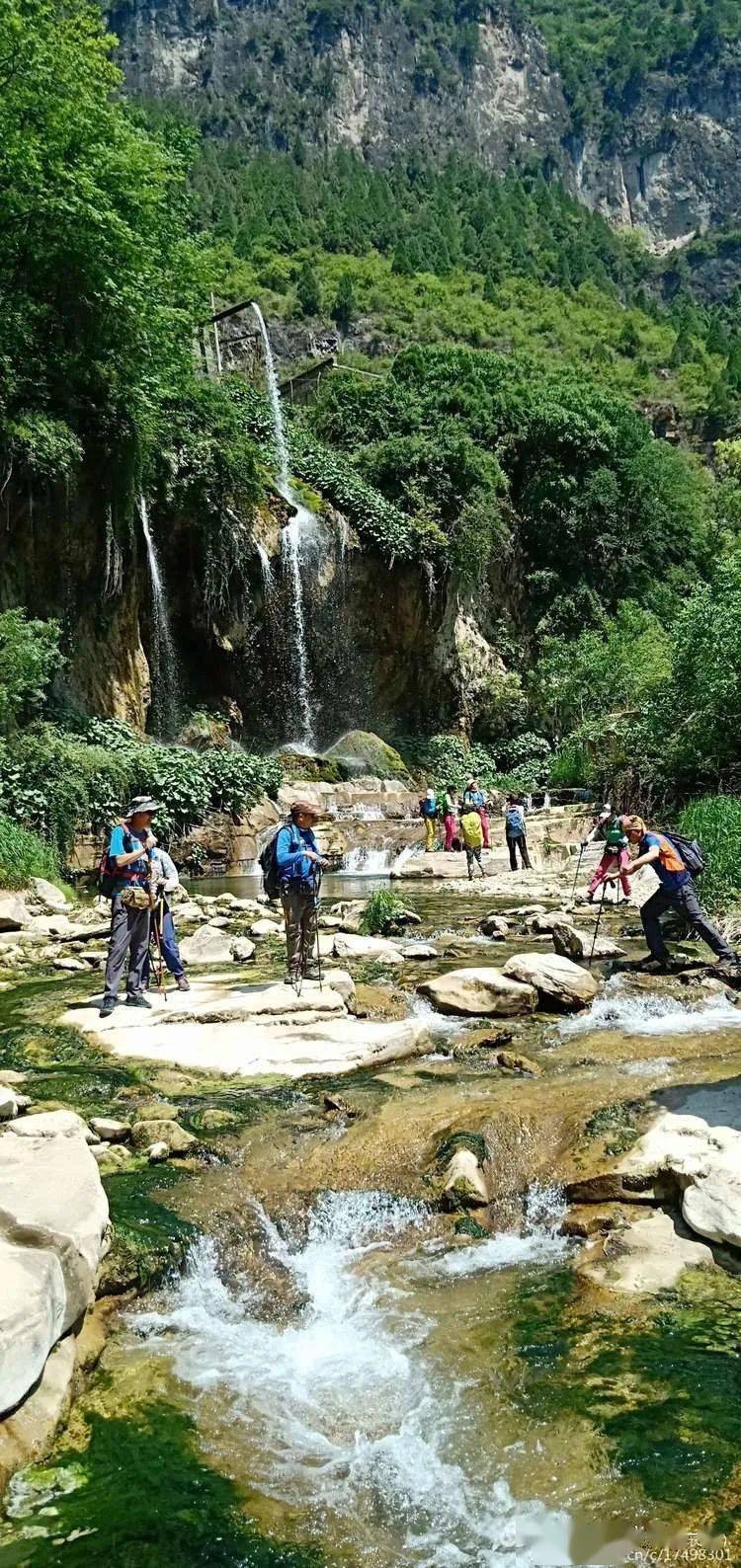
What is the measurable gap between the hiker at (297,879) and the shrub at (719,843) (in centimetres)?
543

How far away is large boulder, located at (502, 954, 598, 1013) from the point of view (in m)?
8.55

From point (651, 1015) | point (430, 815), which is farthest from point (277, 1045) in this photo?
point (430, 815)

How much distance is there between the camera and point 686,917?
950 cm

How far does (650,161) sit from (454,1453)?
131 metres

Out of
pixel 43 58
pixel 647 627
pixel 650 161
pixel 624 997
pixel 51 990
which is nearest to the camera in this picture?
pixel 624 997

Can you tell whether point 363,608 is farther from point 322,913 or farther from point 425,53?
point 425,53

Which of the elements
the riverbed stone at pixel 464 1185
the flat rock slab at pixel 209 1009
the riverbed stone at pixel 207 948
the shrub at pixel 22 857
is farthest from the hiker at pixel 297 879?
the shrub at pixel 22 857

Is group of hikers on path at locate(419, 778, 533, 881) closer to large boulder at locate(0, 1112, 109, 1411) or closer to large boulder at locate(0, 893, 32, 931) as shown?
large boulder at locate(0, 893, 32, 931)

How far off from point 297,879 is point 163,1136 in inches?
135

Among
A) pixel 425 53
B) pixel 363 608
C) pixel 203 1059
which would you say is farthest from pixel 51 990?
pixel 425 53

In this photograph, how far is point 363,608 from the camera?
103ft

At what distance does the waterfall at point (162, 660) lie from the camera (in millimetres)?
24578

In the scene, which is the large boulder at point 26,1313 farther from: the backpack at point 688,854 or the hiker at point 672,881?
the backpack at point 688,854

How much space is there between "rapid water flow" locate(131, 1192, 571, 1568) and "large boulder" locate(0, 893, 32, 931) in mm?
8952
